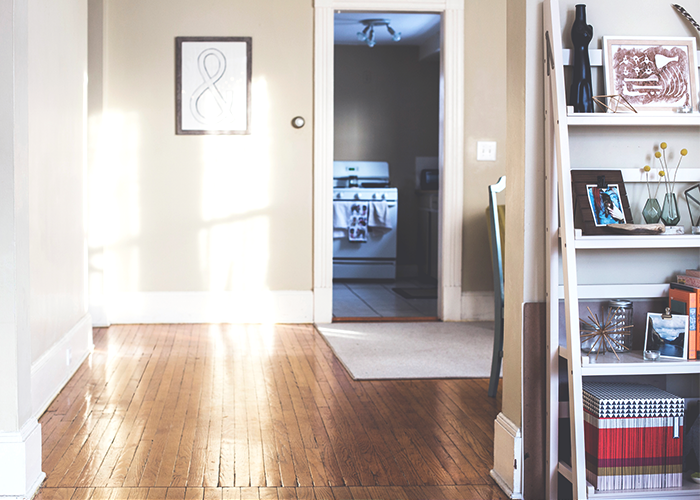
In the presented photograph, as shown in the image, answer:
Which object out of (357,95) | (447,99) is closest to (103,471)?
(447,99)

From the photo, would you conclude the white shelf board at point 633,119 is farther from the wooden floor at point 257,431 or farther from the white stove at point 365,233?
the white stove at point 365,233

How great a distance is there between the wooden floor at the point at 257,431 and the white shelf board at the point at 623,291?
685 mm

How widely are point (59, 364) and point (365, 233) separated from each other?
14.3ft

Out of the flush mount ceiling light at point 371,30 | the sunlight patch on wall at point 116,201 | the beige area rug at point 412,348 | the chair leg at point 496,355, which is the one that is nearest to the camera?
the chair leg at point 496,355

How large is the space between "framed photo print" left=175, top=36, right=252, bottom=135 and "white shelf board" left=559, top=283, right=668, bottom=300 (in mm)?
3234

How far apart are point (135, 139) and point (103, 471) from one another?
298 centimetres

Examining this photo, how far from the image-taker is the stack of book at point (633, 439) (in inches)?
76.0

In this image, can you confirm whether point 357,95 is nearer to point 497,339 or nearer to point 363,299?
point 363,299

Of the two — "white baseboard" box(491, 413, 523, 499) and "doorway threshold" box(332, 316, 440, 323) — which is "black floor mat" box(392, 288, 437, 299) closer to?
"doorway threshold" box(332, 316, 440, 323)

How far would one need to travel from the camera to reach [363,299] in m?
6.15

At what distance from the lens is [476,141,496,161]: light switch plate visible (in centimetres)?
498

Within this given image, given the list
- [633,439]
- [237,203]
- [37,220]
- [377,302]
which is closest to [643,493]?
[633,439]

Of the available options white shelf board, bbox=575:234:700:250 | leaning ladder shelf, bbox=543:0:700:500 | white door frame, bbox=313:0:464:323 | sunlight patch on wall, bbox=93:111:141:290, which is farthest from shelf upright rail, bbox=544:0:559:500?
sunlight patch on wall, bbox=93:111:141:290

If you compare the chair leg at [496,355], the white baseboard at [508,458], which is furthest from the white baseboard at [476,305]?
the white baseboard at [508,458]
